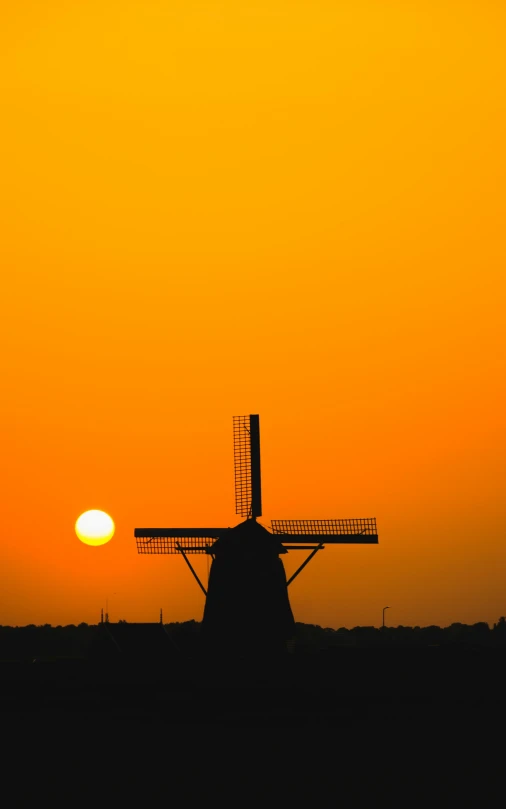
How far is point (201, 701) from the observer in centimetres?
4997

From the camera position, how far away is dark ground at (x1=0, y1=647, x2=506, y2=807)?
31656 mm

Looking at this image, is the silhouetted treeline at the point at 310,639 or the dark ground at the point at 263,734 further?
the silhouetted treeline at the point at 310,639

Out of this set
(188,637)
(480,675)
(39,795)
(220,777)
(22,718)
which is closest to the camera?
(39,795)

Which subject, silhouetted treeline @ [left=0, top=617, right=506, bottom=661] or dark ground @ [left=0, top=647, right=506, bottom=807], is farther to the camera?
silhouetted treeline @ [left=0, top=617, right=506, bottom=661]

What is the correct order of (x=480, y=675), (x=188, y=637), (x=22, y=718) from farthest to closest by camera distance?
(x=188, y=637)
(x=480, y=675)
(x=22, y=718)

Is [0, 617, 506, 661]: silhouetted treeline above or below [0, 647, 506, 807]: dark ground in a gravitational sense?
above

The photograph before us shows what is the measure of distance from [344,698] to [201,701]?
540 centimetres

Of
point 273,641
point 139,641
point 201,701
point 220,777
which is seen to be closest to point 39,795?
point 220,777

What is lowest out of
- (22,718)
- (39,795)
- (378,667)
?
(39,795)

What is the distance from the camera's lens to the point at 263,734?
42.2m

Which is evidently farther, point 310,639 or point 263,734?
point 310,639

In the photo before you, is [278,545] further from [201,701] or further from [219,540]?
[201,701]

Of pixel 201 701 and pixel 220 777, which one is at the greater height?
pixel 201 701

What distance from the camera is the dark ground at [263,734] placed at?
104 feet
